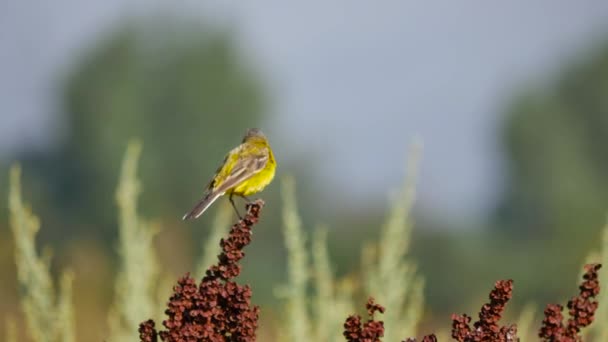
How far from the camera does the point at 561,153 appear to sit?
88.5 meters

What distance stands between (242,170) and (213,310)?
4.08 m

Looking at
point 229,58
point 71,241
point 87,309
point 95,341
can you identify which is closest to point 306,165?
point 229,58

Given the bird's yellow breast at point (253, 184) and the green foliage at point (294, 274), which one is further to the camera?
the bird's yellow breast at point (253, 184)

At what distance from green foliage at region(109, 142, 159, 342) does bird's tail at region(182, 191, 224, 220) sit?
37 cm

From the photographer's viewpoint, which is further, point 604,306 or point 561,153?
point 561,153

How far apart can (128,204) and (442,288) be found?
60500 millimetres

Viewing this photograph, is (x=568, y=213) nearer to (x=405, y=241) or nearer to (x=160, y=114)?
(x=160, y=114)

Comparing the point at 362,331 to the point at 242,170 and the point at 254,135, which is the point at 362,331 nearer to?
the point at 242,170

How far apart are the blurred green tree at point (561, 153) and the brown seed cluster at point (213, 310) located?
7054 cm

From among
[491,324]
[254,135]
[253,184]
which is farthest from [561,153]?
[491,324]

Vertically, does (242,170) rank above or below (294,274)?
above

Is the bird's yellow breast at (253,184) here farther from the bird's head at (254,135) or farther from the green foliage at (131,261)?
the bird's head at (254,135)

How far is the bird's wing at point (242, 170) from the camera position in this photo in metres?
10.1

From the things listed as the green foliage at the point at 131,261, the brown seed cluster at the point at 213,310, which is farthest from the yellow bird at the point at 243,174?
the brown seed cluster at the point at 213,310
